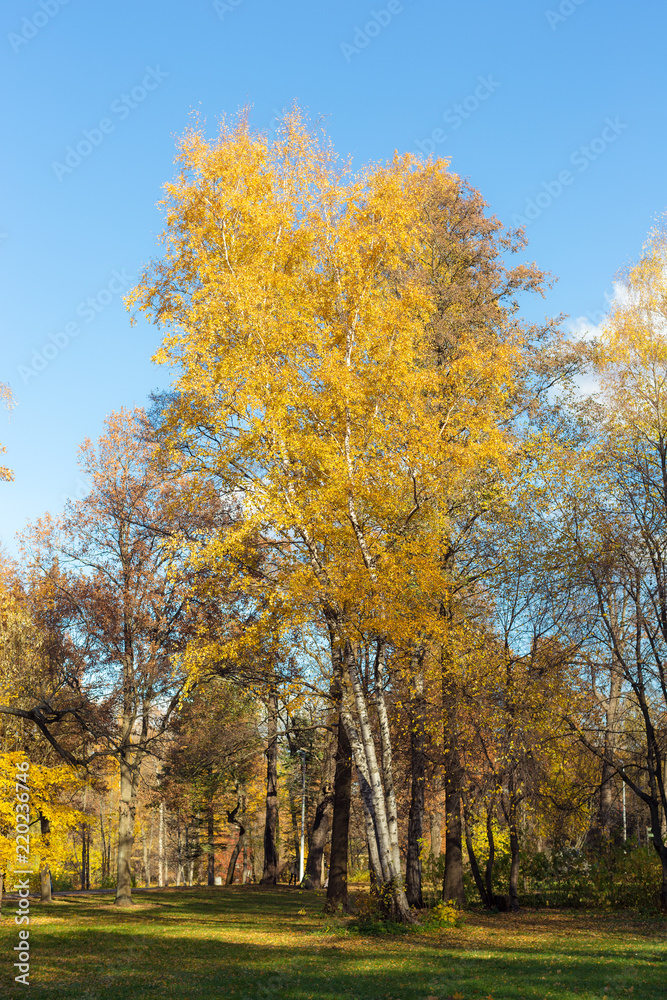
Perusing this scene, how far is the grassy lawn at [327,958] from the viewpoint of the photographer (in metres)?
8.87

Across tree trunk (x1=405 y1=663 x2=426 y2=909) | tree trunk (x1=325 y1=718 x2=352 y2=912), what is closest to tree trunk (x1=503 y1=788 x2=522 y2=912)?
tree trunk (x1=405 y1=663 x2=426 y2=909)

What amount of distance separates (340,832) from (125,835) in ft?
25.1

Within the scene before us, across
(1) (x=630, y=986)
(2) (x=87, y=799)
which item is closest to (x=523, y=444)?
(1) (x=630, y=986)

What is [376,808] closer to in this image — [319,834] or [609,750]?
[609,750]

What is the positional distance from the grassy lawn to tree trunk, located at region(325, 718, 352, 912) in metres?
0.60

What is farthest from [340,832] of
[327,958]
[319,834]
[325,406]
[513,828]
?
[319,834]

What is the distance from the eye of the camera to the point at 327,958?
1151cm

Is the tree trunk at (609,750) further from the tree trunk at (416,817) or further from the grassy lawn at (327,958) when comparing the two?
the tree trunk at (416,817)

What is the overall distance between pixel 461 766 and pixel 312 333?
9.14 metres

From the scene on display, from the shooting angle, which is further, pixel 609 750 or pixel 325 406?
pixel 609 750

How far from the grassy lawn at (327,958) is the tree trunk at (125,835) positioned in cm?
227

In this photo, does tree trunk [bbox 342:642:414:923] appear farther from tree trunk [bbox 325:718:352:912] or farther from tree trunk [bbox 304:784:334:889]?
tree trunk [bbox 304:784:334:889]

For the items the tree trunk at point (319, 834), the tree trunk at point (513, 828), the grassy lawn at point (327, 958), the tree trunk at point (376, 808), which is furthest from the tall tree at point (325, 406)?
the tree trunk at point (319, 834)

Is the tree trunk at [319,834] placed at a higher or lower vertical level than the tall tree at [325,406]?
lower
